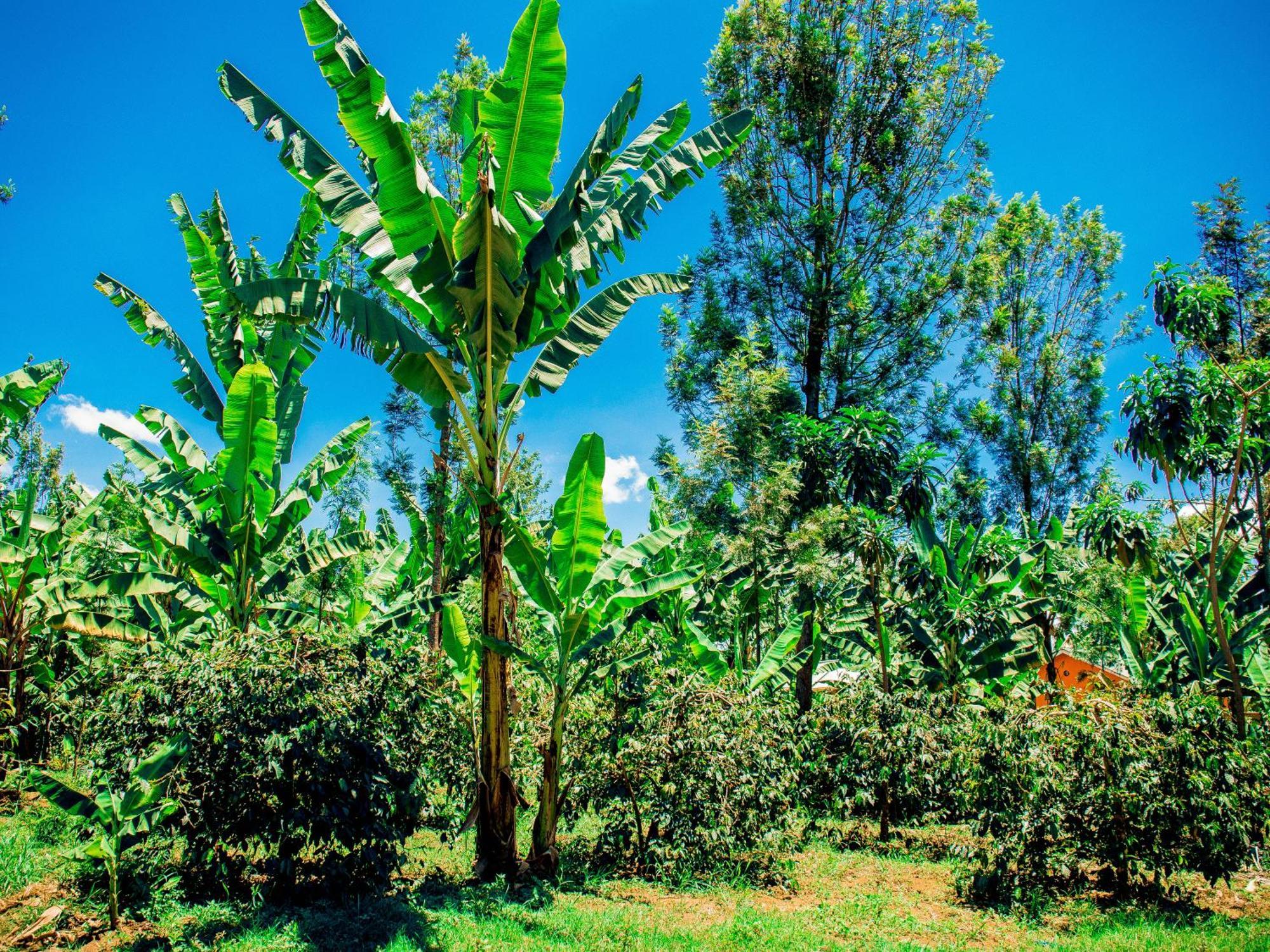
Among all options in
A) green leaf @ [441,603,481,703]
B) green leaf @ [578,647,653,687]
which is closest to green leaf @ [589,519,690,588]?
green leaf @ [578,647,653,687]

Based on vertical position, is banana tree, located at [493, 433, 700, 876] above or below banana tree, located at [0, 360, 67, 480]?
below

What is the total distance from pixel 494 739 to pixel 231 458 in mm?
4257

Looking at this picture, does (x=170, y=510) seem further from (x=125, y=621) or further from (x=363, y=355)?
(x=363, y=355)

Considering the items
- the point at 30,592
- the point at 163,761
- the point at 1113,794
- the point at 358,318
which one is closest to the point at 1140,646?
the point at 1113,794

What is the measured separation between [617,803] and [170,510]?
25.5 ft

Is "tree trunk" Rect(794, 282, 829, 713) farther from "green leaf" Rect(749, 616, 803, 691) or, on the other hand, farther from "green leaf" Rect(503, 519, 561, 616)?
"green leaf" Rect(503, 519, 561, 616)

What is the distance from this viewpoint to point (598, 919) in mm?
5832

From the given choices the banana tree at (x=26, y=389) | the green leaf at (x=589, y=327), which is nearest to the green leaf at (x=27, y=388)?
the banana tree at (x=26, y=389)

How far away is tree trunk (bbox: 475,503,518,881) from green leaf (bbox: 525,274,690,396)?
134cm

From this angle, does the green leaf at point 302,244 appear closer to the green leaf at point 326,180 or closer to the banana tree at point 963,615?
the green leaf at point 326,180

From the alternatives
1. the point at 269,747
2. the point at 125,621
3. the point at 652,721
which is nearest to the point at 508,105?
the point at 269,747

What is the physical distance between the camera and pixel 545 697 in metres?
7.66

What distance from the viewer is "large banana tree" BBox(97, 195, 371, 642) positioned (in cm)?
802

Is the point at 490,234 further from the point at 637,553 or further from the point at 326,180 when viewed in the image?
the point at 637,553
